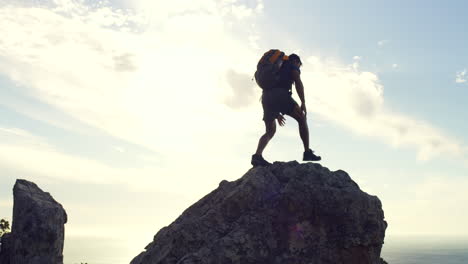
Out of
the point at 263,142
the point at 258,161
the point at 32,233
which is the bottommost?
the point at 32,233

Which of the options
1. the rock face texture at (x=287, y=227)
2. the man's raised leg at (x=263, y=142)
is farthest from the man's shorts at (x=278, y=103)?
the rock face texture at (x=287, y=227)

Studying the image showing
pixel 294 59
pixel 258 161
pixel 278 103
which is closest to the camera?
pixel 258 161

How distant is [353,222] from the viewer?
29.5 feet

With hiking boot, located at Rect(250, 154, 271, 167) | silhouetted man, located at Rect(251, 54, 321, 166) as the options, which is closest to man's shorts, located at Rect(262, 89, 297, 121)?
silhouetted man, located at Rect(251, 54, 321, 166)

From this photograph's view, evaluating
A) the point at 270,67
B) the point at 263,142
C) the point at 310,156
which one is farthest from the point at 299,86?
the point at 310,156

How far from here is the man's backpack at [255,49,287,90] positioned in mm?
11367

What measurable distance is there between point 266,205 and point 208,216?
1.51 metres

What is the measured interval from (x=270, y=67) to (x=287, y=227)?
4.85 metres

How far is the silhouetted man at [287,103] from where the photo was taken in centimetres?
1134

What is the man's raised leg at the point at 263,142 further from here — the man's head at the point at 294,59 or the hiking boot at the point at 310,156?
the man's head at the point at 294,59

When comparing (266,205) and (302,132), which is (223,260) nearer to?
(266,205)

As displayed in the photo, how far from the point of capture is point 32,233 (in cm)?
1540

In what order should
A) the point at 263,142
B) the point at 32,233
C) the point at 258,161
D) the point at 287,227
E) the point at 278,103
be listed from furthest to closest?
the point at 32,233 < the point at 263,142 < the point at 278,103 < the point at 258,161 < the point at 287,227

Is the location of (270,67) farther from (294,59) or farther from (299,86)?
(299,86)
